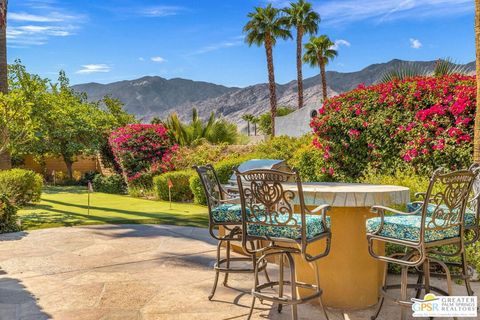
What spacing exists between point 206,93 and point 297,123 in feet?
528

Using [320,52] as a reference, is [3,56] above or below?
below

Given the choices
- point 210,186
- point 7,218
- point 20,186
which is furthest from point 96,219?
point 210,186

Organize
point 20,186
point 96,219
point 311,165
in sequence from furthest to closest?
point 20,186, point 311,165, point 96,219

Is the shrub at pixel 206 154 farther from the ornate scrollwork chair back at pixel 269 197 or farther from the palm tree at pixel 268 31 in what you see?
the palm tree at pixel 268 31

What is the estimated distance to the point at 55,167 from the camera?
26.2 m

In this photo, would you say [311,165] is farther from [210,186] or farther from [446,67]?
[210,186]

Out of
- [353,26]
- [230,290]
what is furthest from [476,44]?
[353,26]

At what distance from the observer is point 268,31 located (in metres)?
30.6

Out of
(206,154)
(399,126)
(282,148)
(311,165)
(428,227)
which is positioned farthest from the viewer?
(206,154)


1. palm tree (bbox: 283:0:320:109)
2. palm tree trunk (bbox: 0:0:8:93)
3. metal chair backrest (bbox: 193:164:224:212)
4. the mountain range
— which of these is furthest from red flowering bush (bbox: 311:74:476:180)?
the mountain range

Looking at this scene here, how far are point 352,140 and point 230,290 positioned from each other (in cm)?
584

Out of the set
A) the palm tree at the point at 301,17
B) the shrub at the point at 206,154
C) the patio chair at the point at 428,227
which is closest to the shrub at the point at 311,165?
the shrub at the point at 206,154

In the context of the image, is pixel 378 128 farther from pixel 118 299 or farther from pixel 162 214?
pixel 118 299

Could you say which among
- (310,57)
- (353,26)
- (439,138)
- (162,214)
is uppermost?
(353,26)
